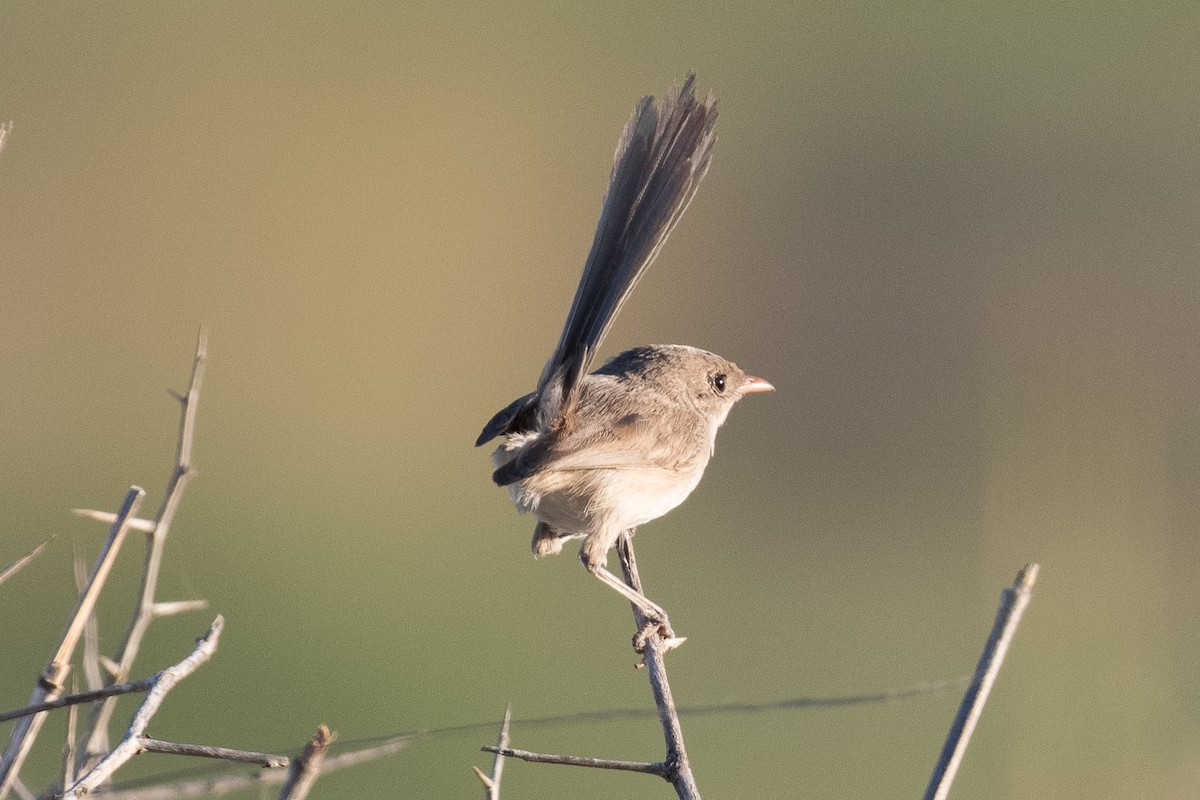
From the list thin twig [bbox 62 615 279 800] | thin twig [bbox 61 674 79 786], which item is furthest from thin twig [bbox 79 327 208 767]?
thin twig [bbox 62 615 279 800]

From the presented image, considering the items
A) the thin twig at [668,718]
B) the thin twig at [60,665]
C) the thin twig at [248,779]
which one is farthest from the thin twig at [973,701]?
the thin twig at [60,665]

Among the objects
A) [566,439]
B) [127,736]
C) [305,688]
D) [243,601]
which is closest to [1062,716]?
[566,439]

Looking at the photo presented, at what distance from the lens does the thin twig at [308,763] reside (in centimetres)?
108

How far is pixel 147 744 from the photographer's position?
4.35 feet

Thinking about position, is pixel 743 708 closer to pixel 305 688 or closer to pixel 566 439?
pixel 566 439

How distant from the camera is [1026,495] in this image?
7.04m

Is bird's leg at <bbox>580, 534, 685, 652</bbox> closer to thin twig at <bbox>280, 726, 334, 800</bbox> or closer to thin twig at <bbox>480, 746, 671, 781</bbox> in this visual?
thin twig at <bbox>480, 746, 671, 781</bbox>

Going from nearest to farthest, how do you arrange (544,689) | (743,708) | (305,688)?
(743,708) < (305,688) < (544,689)

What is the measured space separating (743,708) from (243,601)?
5.67 metres

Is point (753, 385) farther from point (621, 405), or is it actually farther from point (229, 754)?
point (229, 754)

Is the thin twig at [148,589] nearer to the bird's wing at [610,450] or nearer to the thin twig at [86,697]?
the thin twig at [86,697]

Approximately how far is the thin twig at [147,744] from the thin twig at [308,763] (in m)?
0.10

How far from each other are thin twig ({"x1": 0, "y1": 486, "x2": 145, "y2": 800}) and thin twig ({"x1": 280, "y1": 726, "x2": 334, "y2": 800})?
0.39m

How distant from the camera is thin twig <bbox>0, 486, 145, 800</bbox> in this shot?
1.41 meters
